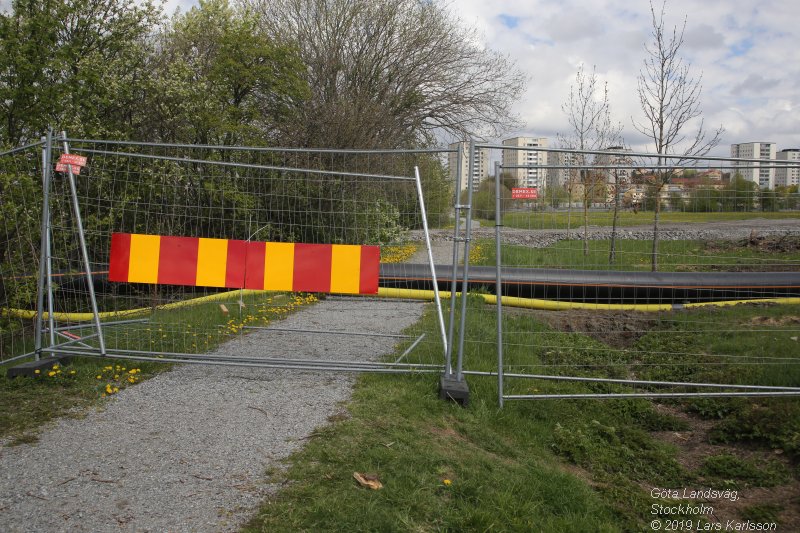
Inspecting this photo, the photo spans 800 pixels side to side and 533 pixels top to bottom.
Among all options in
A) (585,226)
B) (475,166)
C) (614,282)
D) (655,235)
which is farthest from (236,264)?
(614,282)

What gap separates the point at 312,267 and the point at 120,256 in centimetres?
193

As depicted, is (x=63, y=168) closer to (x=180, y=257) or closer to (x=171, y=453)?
(x=180, y=257)

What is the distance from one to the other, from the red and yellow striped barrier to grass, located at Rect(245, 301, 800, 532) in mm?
1190

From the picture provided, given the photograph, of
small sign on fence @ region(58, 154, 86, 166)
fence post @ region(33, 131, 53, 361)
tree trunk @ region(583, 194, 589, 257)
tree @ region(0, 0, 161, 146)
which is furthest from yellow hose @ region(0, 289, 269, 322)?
tree trunk @ region(583, 194, 589, 257)

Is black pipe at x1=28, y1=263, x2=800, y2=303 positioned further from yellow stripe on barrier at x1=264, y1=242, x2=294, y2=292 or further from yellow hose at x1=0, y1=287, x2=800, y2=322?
yellow stripe on barrier at x1=264, y1=242, x2=294, y2=292

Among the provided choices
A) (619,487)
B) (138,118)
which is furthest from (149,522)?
(138,118)

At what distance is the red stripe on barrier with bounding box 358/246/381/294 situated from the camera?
222 inches

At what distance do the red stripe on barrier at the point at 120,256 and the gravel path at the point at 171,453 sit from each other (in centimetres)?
110

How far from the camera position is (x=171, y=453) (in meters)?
3.82

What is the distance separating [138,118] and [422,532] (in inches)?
547

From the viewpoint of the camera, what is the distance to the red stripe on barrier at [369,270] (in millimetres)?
5650

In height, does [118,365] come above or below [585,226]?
below

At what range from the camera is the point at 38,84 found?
34.9 feet

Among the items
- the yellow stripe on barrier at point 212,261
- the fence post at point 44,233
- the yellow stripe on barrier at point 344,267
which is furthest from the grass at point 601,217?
the fence post at point 44,233
